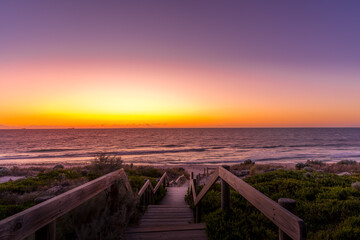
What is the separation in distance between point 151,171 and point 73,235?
17.1m

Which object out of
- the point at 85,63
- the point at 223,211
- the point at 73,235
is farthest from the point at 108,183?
the point at 85,63

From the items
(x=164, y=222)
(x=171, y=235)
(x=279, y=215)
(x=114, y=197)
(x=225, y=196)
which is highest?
(x=279, y=215)

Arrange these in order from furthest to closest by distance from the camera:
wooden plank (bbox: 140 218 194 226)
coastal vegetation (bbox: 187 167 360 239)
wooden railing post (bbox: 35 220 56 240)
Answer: wooden plank (bbox: 140 218 194 226) < coastal vegetation (bbox: 187 167 360 239) < wooden railing post (bbox: 35 220 56 240)

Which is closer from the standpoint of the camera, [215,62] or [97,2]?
[97,2]

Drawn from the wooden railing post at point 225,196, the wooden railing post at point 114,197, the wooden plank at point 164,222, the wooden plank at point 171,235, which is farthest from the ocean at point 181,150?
the wooden plank at point 171,235

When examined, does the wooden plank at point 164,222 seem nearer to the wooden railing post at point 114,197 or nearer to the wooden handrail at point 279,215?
the wooden railing post at point 114,197

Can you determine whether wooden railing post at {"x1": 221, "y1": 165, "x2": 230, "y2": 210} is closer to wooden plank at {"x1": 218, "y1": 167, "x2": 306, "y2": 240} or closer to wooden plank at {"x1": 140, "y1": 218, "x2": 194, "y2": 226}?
wooden plank at {"x1": 140, "y1": 218, "x2": 194, "y2": 226}

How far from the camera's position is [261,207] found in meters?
2.48

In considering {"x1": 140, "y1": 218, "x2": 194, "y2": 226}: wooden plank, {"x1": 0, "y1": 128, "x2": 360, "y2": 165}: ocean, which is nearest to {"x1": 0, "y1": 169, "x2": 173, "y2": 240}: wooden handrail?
{"x1": 140, "y1": 218, "x2": 194, "y2": 226}: wooden plank

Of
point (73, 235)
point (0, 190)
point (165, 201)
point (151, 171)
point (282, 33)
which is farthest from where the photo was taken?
point (151, 171)

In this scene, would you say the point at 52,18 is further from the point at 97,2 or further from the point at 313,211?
the point at 313,211

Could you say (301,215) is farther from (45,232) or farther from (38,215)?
(38,215)

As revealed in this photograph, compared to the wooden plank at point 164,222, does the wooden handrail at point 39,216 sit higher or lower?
higher

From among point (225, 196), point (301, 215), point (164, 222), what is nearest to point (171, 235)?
point (225, 196)
